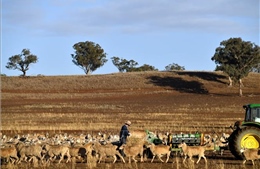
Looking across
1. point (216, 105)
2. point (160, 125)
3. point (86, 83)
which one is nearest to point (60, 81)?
A: point (86, 83)

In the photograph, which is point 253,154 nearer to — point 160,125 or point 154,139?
point 154,139

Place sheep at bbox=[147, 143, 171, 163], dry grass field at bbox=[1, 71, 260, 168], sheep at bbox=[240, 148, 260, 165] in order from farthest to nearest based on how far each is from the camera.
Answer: dry grass field at bbox=[1, 71, 260, 168] < sheep at bbox=[147, 143, 171, 163] < sheep at bbox=[240, 148, 260, 165]

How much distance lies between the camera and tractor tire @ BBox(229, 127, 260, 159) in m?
19.6

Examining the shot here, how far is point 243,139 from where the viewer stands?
19812 millimetres

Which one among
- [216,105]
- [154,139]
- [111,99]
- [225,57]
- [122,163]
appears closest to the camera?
[122,163]

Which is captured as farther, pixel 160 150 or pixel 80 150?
pixel 80 150

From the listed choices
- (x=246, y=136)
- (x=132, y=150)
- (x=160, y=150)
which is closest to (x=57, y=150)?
(x=132, y=150)

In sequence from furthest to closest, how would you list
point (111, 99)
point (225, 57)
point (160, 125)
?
point (225, 57)
point (111, 99)
point (160, 125)

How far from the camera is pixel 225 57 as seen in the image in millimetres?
90625

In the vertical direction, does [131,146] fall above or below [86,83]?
below

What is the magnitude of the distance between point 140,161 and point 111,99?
185 feet

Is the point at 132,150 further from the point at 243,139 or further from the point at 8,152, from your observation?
the point at 8,152

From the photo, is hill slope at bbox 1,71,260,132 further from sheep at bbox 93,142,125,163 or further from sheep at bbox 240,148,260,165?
sheep at bbox 240,148,260,165

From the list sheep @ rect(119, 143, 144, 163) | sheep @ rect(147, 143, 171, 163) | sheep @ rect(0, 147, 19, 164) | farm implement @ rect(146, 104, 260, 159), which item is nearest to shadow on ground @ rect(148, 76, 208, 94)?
farm implement @ rect(146, 104, 260, 159)
